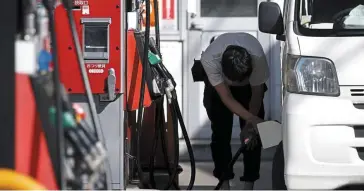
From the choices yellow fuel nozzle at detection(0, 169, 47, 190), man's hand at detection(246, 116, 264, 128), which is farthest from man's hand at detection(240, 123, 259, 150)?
yellow fuel nozzle at detection(0, 169, 47, 190)

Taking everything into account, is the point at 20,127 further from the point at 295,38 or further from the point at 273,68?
the point at 273,68

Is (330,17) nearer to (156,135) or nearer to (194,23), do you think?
(156,135)

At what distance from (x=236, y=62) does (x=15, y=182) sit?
383cm

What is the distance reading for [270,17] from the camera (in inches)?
214

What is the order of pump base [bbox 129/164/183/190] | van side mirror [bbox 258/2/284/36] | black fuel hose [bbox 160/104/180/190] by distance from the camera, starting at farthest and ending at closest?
pump base [bbox 129/164/183/190] < black fuel hose [bbox 160/104/180/190] < van side mirror [bbox 258/2/284/36]

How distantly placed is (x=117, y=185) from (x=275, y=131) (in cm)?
130

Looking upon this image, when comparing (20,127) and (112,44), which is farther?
(112,44)

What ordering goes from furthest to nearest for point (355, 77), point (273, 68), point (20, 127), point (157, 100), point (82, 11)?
point (273, 68)
point (157, 100)
point (82, 11)
point (355, 77)
point (20, 127)

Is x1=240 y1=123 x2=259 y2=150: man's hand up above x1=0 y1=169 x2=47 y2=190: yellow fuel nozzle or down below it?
below

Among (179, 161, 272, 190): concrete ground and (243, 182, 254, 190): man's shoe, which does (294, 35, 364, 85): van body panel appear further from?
(179, 161, 272, 190): concrete ground

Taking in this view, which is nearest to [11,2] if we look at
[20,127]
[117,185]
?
[20,127]

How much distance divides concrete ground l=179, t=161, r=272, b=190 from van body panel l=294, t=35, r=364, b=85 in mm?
2433

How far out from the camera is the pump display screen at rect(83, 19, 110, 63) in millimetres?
5480

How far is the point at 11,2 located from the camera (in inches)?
115
